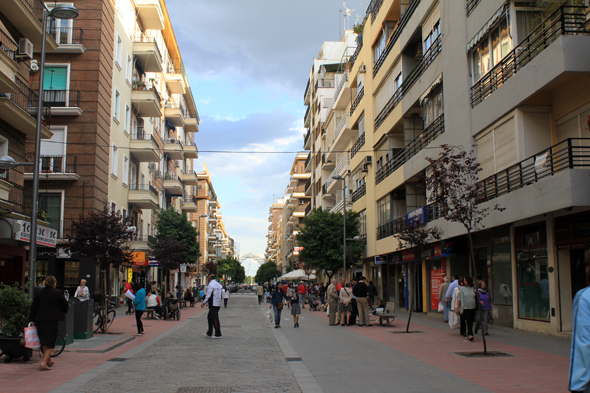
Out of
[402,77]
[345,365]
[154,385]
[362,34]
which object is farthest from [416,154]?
[154,385]

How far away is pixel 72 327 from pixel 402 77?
21.6 meters

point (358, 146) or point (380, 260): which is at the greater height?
point (358, 146)

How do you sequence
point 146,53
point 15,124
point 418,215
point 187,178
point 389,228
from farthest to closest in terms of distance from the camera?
point 187,178 → point 146,53 → point 389,228 → point 418,215 → point 15,124

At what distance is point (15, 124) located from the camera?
2002 centimetres

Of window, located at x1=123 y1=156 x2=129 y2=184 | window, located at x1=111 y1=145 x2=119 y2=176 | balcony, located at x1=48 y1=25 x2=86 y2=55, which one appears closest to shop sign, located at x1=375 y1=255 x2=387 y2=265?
window, located at x1=123 y1=156 x2=129 y2=184

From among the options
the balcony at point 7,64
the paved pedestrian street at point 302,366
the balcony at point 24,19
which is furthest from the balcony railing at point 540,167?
the balcony at point 24,19

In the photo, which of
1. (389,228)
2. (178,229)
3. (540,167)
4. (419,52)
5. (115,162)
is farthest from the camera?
(178,229)

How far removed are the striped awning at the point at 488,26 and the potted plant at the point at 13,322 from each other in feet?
50.9

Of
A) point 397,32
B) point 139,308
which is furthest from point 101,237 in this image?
point 397,32

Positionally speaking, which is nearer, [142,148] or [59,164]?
[59,164]

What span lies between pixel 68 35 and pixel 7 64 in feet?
45.6

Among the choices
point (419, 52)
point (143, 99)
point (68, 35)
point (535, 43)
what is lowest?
point (535, 43)

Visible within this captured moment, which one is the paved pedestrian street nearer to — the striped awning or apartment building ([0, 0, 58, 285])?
apartment building ([0, 0, 58, 285])

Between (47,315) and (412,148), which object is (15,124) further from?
(412,148)
